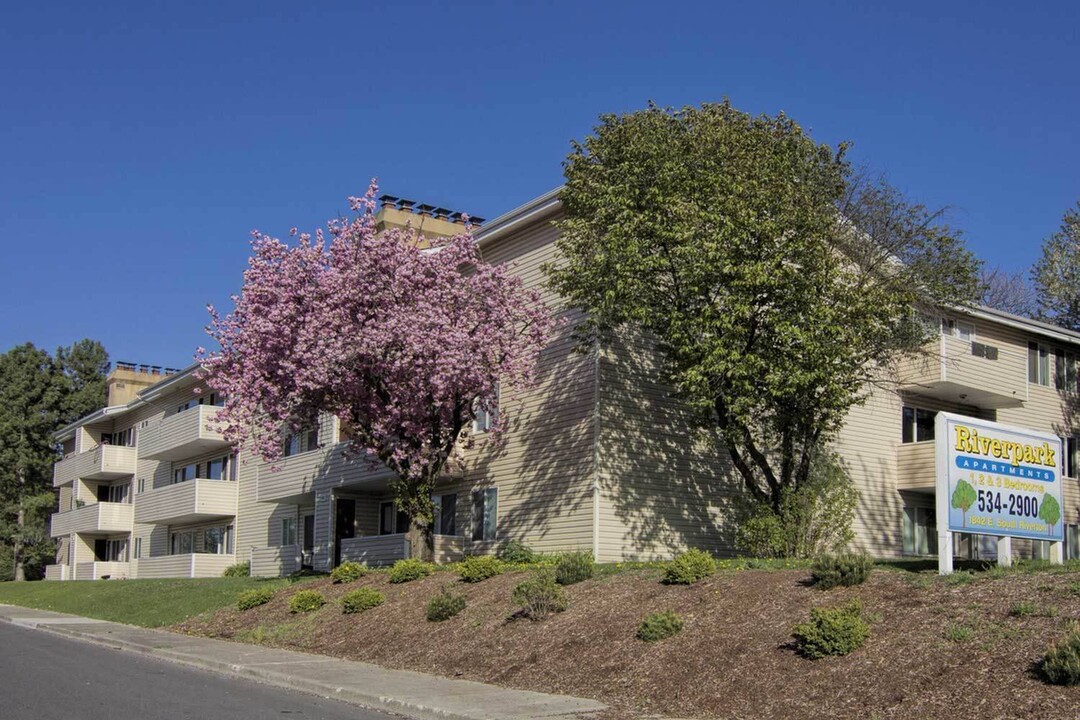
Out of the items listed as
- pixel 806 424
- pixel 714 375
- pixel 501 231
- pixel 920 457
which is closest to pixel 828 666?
pixel 714 375

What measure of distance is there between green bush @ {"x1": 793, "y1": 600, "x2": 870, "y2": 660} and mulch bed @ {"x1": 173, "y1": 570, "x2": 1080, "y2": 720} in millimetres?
114

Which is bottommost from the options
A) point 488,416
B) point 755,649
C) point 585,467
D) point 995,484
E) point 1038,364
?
point 755,649

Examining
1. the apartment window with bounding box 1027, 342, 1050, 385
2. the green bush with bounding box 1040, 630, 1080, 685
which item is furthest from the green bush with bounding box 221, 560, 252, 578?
the green bush with bounding box 1040, 630, 1080, 685

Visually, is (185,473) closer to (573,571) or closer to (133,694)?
(573,571)

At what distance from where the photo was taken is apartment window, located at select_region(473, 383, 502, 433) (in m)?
25.7

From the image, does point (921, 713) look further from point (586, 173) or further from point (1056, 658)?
point (586, 173)

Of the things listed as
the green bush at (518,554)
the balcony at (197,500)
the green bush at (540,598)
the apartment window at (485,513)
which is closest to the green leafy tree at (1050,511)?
the green bush at (540,598)

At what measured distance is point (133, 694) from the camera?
13.0 metres

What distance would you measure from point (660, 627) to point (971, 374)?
2081 cm

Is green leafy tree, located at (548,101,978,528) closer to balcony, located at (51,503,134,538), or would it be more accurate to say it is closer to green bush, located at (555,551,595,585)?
green bush, located at (555,551,595,585)

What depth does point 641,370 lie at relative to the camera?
84.1 ft

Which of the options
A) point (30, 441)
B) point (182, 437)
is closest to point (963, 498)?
point (182, 437)

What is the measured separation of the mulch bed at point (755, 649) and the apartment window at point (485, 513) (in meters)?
8.43

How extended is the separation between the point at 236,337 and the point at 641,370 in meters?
9.28
